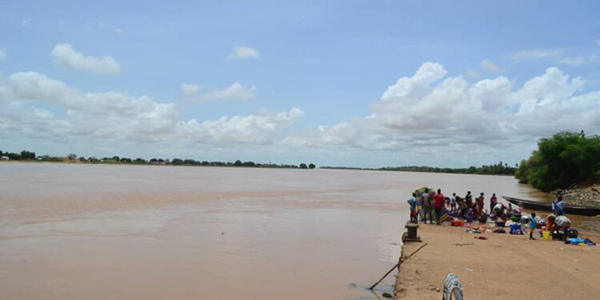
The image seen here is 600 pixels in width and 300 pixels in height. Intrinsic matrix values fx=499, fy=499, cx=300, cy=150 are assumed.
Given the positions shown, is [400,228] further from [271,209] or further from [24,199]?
[24,199]

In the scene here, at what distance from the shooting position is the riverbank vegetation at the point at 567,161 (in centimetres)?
5444

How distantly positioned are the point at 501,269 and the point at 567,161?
51.9 m

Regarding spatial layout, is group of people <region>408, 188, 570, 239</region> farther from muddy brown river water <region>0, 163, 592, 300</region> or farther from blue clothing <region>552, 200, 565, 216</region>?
muddy brown river water <region>0, 163, 592, 300</region>

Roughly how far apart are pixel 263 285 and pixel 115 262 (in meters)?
4.53

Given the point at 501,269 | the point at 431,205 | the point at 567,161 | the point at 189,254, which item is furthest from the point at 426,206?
the point at 567,161

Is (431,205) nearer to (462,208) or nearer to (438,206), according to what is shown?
(438,206)

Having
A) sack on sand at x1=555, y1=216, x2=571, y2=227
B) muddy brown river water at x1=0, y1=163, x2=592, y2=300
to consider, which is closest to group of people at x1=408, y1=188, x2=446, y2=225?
muddy brown river water at x1=0, y1=163, x2=592, y2=300

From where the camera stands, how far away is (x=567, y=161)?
56.4m

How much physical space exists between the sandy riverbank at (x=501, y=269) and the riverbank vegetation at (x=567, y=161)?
148ft

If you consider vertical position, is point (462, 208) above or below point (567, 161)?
below

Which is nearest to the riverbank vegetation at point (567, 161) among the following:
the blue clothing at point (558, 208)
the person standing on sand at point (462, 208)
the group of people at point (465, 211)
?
the group of people at point (465, 211)

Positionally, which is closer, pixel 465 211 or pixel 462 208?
pixel 465 211

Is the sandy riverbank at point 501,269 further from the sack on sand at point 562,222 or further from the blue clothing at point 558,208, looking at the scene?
the blue clothing at point 558,208

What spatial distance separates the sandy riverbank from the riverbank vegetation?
4500 centimetres
